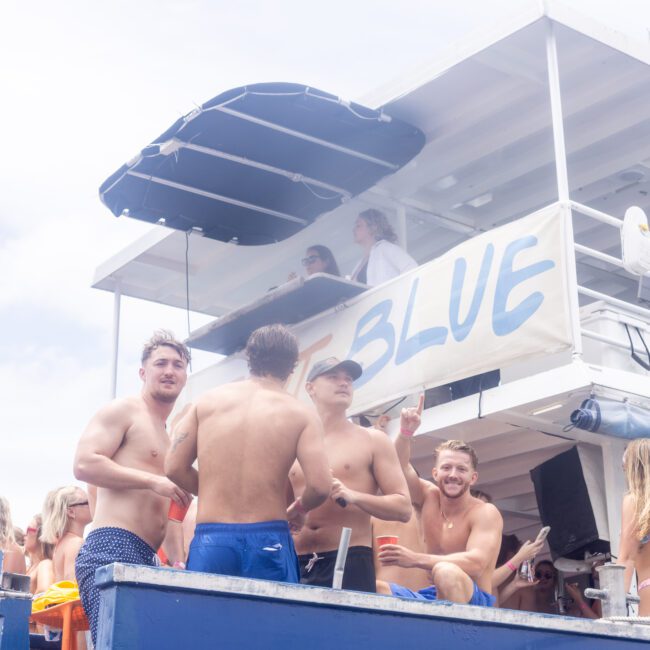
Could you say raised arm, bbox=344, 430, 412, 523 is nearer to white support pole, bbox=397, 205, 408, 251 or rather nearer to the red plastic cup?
the red plastic cup

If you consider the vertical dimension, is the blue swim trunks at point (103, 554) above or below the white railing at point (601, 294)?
below

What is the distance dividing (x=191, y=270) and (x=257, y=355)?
23.4ft

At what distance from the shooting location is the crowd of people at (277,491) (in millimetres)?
4621

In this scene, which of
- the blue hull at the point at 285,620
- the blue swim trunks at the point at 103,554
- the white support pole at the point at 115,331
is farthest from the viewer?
the white support pole at the point at 115,331

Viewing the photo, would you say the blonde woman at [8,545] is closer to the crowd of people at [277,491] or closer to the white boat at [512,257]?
the crowd of people at [277,491]

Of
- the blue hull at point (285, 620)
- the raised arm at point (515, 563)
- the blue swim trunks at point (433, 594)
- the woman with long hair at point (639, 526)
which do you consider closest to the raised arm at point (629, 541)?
the woman with long hair at point (639, 526)

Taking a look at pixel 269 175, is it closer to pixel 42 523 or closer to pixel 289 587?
pixel 42 523

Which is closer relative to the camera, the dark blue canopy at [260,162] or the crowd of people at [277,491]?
the crowd of people at [277,491]

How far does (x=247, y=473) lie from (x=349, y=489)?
2.77 ft

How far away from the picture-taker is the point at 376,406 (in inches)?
339

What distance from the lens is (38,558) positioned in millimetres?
7934

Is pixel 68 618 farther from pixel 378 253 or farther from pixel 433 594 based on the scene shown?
pixel 378 253

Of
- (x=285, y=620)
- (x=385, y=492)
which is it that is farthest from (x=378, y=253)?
(x=285, y=620)

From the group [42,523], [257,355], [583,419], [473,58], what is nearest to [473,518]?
[583,419]
